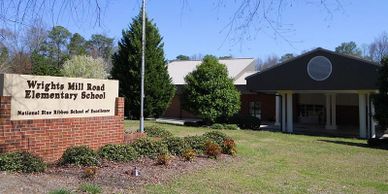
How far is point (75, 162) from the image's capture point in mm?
10523

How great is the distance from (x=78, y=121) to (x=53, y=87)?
123cm

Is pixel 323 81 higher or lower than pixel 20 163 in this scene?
higher

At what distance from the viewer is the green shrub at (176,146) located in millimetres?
12961

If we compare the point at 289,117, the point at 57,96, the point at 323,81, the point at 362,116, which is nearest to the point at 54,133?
the point at 57,96

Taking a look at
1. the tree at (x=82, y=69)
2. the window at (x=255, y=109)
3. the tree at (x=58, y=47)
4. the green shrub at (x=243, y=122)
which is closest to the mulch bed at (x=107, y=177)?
the green shrub at (x=243, y=122)

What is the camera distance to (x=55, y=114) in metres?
12.2

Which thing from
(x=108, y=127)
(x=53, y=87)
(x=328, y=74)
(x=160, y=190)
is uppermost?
(x=328, y=74)

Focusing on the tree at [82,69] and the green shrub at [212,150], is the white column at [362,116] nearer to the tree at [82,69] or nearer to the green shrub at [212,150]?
the green shrub at [212,150]

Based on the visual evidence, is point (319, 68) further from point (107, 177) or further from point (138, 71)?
point (107, 177)

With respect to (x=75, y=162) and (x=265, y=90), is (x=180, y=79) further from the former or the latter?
(x=75, y=162)

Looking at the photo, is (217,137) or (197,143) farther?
(217,137)

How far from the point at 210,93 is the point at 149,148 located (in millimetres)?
20378

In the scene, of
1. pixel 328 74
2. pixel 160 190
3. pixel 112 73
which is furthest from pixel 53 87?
pixel 112 73

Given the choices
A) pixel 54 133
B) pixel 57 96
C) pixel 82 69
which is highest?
pixel 82 69
